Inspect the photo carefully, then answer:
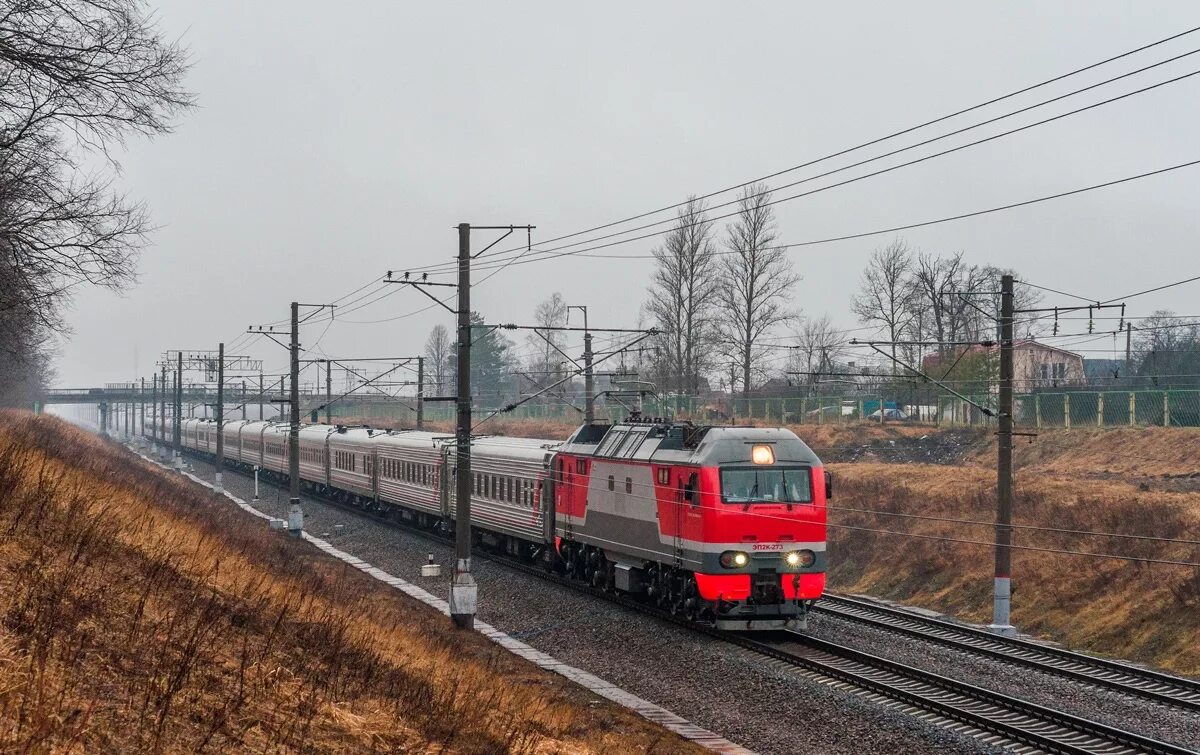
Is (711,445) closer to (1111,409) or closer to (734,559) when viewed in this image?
(734,559)

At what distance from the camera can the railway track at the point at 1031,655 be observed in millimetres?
16312

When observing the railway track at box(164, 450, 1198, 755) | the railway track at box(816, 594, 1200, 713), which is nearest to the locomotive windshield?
the railway track at box(164, 450, 1198, 755)

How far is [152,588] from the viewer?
12617 millimetres

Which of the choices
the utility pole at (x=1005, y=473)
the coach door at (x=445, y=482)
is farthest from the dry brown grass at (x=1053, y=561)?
the coach door at (x=445, y=482)

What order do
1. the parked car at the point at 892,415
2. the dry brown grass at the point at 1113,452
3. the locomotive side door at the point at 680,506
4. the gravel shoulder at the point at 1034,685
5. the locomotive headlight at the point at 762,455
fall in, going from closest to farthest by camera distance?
the gravel shoulder at the point at 1034,685, the locomotive headlight at the point at 762,455, the locomotive side door at the point at 680,506, the dry brown grass at the point at 1113,452, the parked car at the point at 892,415

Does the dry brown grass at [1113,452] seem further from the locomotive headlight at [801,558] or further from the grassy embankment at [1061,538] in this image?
the locomotive headlight at [801,558]

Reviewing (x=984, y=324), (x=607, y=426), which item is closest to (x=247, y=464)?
(x=984, y=324)

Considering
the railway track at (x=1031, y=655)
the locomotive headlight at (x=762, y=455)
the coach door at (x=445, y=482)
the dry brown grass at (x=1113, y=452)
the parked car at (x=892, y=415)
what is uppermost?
the locomotive headlight at (x=762, y=455)

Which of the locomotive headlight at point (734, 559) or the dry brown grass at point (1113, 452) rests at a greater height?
the dry brown grass at point (1113, 452)

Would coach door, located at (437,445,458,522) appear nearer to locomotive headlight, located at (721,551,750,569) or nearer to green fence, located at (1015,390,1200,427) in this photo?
locomotive headlight, located at (721,551,750,569)

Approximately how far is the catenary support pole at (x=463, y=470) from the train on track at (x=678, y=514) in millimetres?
2936

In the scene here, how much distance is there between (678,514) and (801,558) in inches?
89.8

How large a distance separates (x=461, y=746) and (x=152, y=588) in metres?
4.34

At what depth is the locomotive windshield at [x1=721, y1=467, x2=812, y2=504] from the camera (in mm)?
20203
